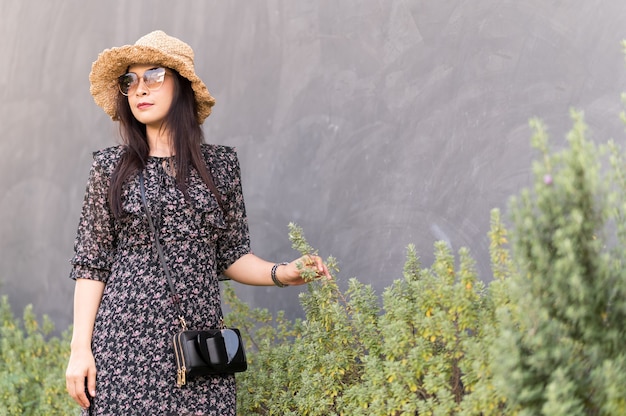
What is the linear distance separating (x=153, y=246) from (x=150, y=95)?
1.73 ft

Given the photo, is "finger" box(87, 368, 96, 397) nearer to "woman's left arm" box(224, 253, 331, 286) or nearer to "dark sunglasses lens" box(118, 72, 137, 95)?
"woman's left arm" box(224, 253, 331, 286)

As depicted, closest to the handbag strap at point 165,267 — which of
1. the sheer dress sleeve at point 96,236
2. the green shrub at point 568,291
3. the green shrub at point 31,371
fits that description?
the sheer dress sleeve at point 96,236

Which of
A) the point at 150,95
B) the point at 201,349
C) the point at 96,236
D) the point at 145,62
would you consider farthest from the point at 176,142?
the point at 201,349

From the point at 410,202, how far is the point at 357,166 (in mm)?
337

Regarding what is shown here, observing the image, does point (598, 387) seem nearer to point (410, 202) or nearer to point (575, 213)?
point (575, 213)

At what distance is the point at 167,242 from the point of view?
9.27 ft

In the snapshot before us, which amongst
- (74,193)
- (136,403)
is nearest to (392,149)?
(136,403)

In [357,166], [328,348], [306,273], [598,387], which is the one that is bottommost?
[598,387]

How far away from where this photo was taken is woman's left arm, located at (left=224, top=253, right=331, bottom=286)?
9.74ft

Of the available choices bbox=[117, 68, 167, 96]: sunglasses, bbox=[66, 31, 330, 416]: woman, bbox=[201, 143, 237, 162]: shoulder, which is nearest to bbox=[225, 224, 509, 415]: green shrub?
bbox=[66, 31, 330, 416]: woman

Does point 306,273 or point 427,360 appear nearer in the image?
point 427,360

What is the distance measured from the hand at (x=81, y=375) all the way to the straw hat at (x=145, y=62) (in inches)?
34.5

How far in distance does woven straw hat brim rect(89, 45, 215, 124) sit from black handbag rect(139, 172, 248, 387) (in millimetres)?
468

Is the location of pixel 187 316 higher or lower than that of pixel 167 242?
lower
